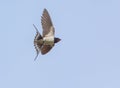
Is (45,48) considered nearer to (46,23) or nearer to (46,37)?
(46,37)

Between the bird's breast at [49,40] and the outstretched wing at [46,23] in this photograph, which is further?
the outstretched wing at [46,23]

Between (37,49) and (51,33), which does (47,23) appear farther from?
(37,49)

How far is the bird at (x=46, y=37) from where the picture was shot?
888 cm

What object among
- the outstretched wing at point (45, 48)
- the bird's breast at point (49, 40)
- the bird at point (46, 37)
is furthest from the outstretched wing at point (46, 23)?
the outstretched wing at point (45, 48)

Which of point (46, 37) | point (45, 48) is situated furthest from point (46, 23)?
point (45, 48)

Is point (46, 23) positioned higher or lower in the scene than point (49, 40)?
higher

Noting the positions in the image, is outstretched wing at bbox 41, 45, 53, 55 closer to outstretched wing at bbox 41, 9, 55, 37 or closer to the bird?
the bird

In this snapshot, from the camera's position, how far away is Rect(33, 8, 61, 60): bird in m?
8.88

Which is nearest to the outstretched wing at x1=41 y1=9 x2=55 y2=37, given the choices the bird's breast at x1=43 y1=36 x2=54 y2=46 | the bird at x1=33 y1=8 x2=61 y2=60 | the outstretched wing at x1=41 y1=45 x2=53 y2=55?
the bird at x1=33 y1=8 x2=61 y2=60

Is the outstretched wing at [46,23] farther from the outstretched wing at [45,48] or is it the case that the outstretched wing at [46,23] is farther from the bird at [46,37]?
the outstretched wing at [45,48]

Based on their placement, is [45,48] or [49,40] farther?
[45,48]

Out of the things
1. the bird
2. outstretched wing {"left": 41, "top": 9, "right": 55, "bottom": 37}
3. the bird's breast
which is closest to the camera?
the bird

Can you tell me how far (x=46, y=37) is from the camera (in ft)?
29.8

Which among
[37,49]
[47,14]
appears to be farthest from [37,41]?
[47,14]
